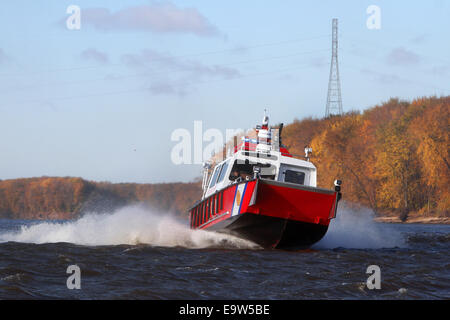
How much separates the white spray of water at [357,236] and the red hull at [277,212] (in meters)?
3.96

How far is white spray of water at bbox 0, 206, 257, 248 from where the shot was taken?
76.3 feet

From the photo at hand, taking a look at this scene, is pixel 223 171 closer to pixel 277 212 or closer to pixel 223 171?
pixel 223 171

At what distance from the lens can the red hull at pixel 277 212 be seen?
66.0 ft

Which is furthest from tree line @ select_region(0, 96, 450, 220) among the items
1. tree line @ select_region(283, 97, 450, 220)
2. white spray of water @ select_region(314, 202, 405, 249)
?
white spray of water @ select_region(314, 202, 405, 249)

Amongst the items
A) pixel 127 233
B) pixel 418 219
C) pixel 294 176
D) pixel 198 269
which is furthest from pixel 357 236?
pixel 418 219

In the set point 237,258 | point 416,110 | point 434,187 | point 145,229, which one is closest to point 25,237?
point 145,229

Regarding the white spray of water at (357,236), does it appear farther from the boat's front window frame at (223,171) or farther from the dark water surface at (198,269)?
the boat's front window frame at (223,171)

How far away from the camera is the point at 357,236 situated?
27672mm

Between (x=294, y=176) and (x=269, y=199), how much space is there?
2735 mm

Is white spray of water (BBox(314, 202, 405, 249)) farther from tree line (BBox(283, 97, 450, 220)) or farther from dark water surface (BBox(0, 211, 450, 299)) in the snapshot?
tree line (BBox(283, 97, 450, 220))

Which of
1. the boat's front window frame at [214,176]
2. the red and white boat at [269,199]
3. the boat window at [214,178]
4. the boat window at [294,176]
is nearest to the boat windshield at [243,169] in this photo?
the red and white boat at [269,199]

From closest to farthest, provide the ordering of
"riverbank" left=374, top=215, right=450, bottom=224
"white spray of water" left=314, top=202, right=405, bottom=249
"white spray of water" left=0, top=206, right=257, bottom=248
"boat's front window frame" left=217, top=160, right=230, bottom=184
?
"white spray of water" left=0, top=206, right=257, bottom=248 → "boat's front window frame" left=217, top=160, right=230, bottom=184 → "white spray of water" left=314, top=202, right=405, bottom=249 → "riverbank" left=374, top=215, right=450, bottom=224

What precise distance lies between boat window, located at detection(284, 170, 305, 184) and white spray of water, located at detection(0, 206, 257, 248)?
107 inches
